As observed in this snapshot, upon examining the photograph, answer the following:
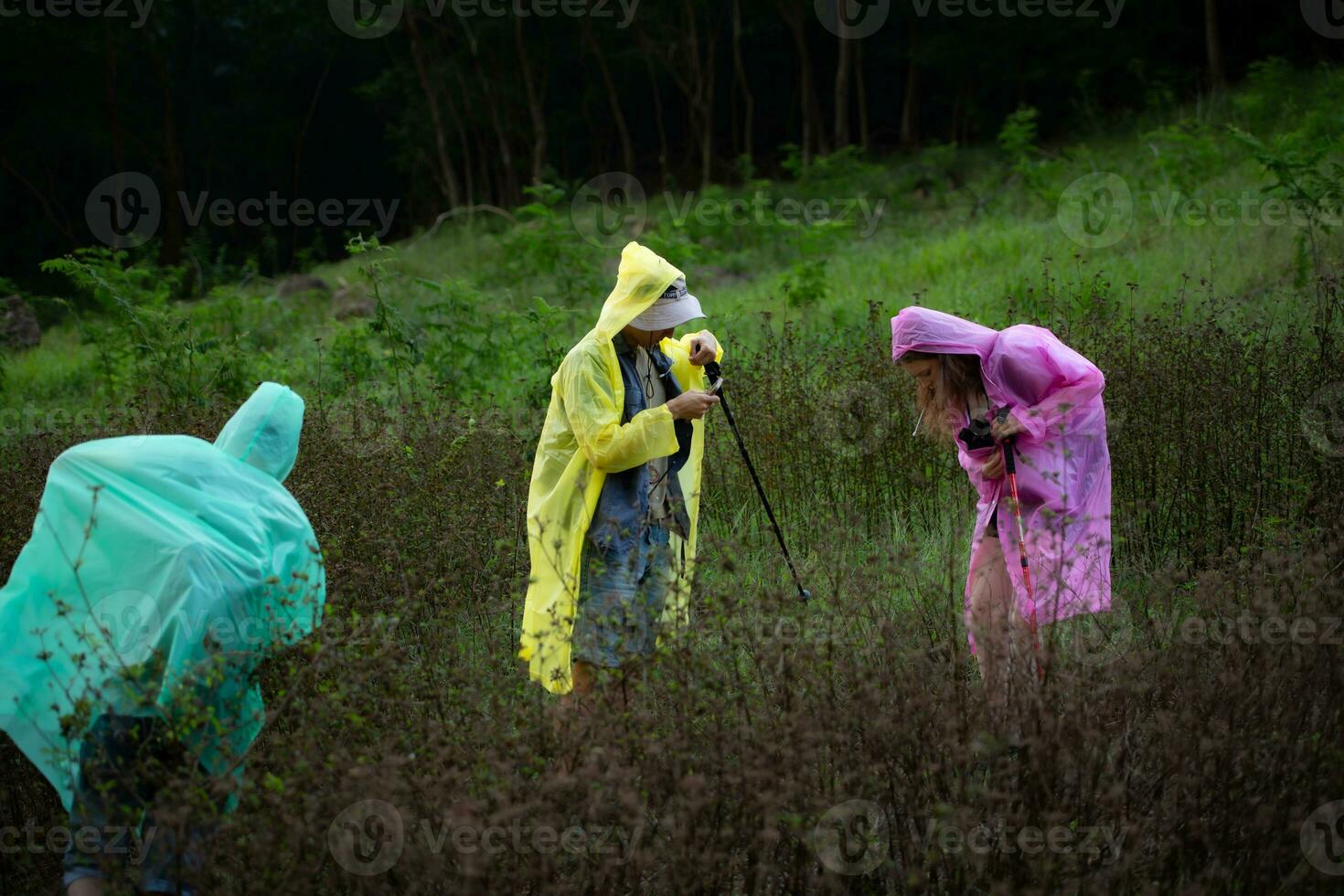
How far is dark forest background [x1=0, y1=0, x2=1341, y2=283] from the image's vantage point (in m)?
22.7

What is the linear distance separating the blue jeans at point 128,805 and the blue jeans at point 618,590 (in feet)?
4.23

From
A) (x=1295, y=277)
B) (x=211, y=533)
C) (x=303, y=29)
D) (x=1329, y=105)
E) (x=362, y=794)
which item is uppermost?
(x=303, y=29)

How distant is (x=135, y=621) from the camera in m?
3.05

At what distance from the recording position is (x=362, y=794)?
277 centimetres

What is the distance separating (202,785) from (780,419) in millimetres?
3986

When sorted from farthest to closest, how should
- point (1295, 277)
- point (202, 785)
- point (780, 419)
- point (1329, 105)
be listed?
point (1329, 105) → point (1295, 277) → point (780, 419) → point (202, 785)

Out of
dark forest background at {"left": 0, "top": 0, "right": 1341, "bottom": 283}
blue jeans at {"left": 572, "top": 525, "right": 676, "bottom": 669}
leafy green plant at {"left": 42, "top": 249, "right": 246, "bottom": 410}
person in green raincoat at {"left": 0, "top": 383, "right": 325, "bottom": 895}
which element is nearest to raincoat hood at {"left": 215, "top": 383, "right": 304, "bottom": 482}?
person in green raincoat at {"left": 0, "top": 383, "right": 325, "bottom": 895}

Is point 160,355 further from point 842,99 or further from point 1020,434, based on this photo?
point 842,99

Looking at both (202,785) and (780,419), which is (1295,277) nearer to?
(780,419)

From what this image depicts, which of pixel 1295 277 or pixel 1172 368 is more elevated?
pixel 1295 277

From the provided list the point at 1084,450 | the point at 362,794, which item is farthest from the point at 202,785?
the point at 1084,450

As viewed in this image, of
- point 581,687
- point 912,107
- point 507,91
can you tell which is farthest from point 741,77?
point 581,687

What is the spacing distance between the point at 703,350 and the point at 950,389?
893 millimetres

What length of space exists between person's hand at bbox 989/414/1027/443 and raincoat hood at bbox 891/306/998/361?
251 mm
